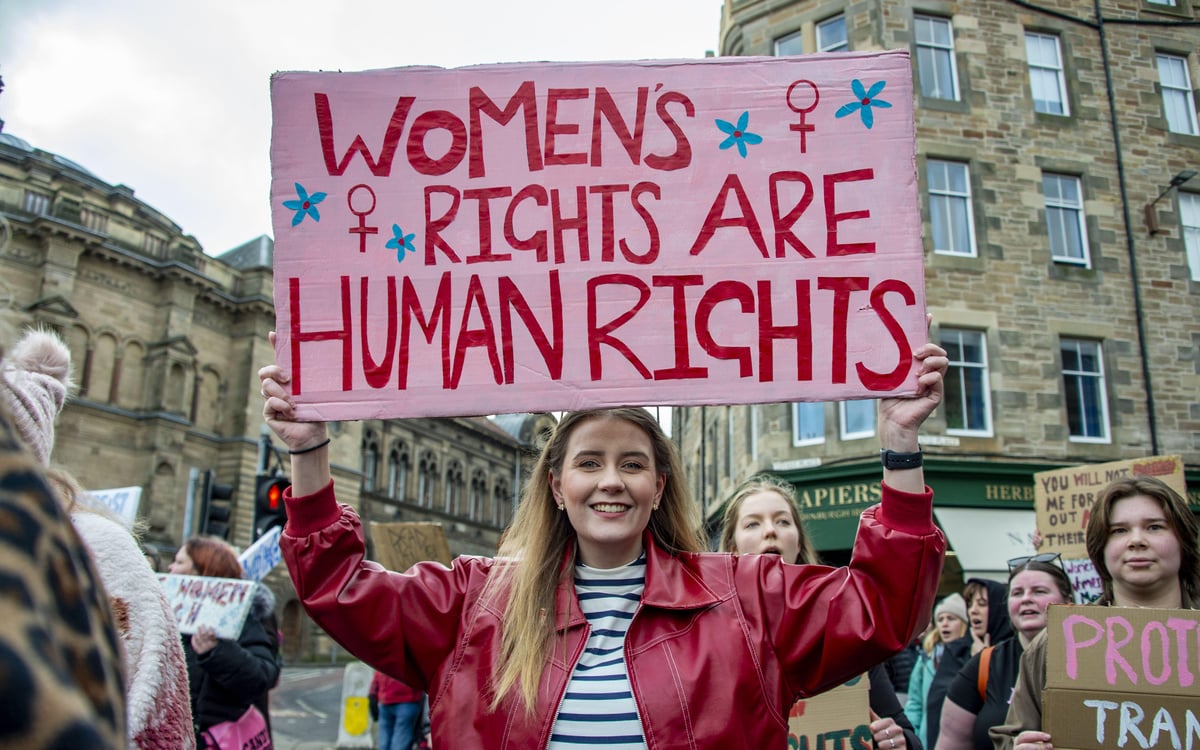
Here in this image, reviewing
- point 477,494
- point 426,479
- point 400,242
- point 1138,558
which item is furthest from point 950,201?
point 477,494

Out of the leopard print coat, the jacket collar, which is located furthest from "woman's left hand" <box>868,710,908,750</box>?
the leopard print coat

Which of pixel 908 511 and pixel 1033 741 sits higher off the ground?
pixel 908 511

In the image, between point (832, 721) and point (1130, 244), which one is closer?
point (832, 721)

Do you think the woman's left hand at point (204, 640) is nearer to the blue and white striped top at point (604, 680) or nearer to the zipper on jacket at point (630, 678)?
the blue and white striped top at point (604, 680)

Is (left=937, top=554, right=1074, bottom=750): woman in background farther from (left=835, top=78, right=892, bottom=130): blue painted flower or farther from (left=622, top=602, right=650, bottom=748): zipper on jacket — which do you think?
(left=835, top=78, right=892, bottom=130): blue painted flower

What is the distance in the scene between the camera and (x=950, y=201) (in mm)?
16234

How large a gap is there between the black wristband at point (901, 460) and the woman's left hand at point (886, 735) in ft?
4.63

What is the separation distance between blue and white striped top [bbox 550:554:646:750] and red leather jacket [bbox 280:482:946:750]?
34mm

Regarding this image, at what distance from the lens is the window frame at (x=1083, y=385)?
51.3 feet

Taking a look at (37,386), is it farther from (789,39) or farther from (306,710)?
(306,710)

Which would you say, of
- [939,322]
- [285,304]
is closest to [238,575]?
[285,304]

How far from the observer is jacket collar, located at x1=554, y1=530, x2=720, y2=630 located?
89.0 inches

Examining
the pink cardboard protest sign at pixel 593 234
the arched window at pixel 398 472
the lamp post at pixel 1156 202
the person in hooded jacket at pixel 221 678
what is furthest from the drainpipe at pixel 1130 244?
the arched window at pixel 398 472

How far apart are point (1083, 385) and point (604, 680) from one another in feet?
52.5
